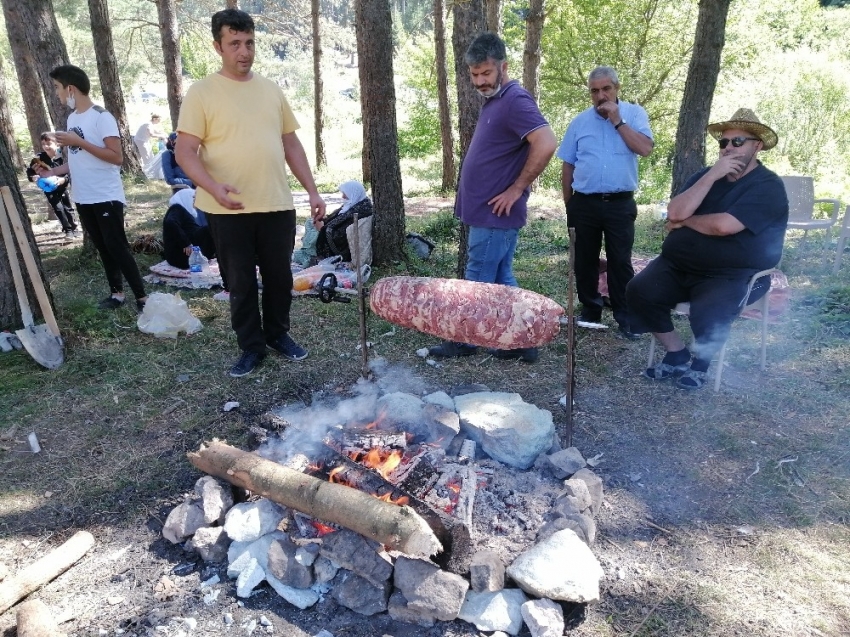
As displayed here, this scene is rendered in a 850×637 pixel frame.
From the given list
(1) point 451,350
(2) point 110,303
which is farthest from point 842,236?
(2) point 110,303

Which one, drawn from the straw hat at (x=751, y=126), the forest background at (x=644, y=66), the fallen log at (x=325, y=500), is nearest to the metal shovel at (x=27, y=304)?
the fallen log at (x=325, y=500)

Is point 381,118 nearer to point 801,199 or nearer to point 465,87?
point 465,87

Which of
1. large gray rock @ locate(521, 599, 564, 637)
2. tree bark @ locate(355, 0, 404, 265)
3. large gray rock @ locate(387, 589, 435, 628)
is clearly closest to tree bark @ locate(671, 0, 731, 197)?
tree bark @ locate(355, 0, 404, 265)

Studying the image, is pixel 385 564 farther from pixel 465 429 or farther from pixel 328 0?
pixel 328 0

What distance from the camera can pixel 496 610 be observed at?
2.36 m

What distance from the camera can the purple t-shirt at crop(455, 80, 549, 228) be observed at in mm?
3834

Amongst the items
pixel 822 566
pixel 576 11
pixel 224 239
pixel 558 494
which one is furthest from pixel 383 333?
pixel 576 11

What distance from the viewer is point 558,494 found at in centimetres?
293

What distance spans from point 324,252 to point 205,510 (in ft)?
15.2

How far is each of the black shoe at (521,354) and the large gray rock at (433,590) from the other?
7.49ft

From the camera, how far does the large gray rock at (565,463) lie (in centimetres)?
306

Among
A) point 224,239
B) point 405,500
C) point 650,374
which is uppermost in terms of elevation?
point 224,239

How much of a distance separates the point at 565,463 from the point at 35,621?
2.39 meters

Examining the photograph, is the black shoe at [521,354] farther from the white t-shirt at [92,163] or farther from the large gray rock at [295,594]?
the white t-shirt at [92,163]
